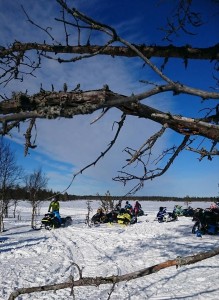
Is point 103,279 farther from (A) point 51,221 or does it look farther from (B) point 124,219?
(B) point 124,219

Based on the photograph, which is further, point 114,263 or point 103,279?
point 114,263

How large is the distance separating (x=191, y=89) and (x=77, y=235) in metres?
15.4

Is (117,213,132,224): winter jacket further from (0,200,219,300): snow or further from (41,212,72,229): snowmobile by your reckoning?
(0,200,219,300): snow

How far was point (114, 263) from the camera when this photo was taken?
1048cm

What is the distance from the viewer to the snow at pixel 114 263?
24.2ft

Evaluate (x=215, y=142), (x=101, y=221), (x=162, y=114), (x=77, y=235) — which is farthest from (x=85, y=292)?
(x=101, y=221)

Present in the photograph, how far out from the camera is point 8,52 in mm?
3934

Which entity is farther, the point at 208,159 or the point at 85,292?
the point at 85,292

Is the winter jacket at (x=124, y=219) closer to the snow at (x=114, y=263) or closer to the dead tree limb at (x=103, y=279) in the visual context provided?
the snow at (x=114, y=263)

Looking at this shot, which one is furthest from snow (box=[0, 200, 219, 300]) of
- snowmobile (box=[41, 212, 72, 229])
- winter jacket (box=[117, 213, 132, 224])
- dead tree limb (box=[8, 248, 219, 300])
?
winter jacket (box=[117, 213, 132, 224])

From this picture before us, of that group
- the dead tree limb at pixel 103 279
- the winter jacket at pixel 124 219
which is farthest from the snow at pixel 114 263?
the winter jacket at pixel 124 219

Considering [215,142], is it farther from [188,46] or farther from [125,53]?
[125,53]

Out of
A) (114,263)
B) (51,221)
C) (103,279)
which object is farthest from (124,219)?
(103,279)

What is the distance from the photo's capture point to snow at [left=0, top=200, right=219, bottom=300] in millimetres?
7364
